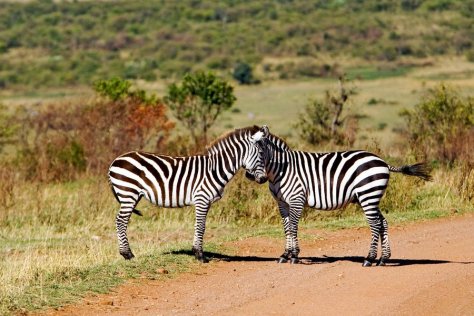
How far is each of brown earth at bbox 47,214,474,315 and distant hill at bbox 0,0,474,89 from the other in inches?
2041

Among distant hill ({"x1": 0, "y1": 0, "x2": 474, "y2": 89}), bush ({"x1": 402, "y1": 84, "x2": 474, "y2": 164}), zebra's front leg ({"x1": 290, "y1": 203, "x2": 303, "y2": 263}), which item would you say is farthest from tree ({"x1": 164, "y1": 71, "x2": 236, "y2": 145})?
distant hill ({"x1": 0, "y1": 0, "x2": 474, "y2": 89})

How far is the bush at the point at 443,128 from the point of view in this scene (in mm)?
21703

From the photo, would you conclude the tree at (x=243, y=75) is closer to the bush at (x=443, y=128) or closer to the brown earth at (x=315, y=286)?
the bush at (x=443, y=128)

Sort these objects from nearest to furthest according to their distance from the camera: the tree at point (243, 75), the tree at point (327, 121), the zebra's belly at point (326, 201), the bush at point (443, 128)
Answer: the zebra's belly at point (326, 201)
the bush at point (443, 128)
the tree at point (327, 121)
the tree at point (243, 75)

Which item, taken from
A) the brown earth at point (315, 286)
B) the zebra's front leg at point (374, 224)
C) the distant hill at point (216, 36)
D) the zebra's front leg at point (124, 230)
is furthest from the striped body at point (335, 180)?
the distant hill at point (216, 36)

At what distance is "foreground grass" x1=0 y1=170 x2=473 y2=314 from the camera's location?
12.1 metres

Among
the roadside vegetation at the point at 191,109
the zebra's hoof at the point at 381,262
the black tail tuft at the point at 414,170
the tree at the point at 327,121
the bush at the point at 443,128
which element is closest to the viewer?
the zebra's hoof at the point at 381,262

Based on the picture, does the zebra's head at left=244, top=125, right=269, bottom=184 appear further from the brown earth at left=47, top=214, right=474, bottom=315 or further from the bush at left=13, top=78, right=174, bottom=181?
the bush at left=13, top=78, right=174, bottom=181

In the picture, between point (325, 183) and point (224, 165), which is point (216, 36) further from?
point (325, 183)

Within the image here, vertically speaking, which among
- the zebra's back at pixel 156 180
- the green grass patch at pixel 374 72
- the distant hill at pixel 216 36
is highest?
the distant hill at pixel 216 36

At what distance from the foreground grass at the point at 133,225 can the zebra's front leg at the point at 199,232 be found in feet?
0.37

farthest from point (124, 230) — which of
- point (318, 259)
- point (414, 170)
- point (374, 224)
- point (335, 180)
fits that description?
point (414, 170)

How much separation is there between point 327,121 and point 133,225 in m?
11.8

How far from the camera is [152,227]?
1744 centimetres
